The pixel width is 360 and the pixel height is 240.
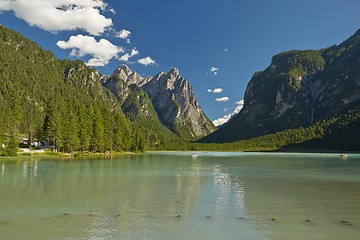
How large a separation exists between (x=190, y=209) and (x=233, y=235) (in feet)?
24.0

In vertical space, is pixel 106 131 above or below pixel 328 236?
above

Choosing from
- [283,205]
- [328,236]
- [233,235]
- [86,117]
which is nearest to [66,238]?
[233,235]

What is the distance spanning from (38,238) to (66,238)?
1.38 meters

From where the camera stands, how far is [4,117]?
4535 inches

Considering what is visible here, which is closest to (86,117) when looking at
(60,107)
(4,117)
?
(60,107)

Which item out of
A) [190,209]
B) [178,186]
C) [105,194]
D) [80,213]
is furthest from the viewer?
[178,186]

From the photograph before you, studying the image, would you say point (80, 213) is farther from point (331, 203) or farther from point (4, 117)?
point (4, 117)

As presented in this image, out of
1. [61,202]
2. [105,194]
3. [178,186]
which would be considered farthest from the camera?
[178,186]

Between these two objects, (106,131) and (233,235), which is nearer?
(233,235)

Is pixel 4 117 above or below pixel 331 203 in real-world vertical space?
above

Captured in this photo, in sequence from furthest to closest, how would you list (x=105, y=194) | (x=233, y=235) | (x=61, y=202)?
(x=105, y=194) < (x=61, y=202) < (x=233, y=235)

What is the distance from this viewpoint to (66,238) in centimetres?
1664

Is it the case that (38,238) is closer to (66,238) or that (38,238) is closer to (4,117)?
(66,238)

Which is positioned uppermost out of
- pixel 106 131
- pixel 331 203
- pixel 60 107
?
pixel 60 107
